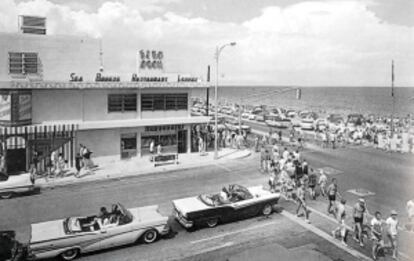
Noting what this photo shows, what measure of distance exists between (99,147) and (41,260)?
50.8 ft

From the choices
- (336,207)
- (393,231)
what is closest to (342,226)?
(393,231)

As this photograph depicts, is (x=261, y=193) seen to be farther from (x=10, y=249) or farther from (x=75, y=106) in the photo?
(x=75, y=106)

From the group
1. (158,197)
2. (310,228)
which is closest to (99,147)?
(158,197)

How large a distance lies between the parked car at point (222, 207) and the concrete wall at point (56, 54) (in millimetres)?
14890

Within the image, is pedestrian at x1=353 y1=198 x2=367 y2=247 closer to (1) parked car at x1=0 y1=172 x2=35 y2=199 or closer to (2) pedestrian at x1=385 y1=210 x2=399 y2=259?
(2) pedestrian at x1=385 y1=210 x2=399 y2=259

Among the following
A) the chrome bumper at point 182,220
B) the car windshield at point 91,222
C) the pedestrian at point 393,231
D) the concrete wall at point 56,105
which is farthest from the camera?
the concrete wall at point 56,105

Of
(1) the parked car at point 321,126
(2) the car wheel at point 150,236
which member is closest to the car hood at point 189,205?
(2) the car wheel at point 150,236

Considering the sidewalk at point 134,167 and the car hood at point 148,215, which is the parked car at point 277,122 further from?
the car hood at point 148,215

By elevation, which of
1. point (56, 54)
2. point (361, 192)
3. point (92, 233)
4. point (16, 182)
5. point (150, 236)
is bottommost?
point (150, 236)

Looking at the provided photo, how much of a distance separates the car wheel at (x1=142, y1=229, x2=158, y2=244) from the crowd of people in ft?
20.6

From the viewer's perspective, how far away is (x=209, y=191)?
65.5 ft

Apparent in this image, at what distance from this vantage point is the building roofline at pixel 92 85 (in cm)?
2327

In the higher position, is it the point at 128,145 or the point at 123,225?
the point at 128,145

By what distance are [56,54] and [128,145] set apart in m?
8.04
